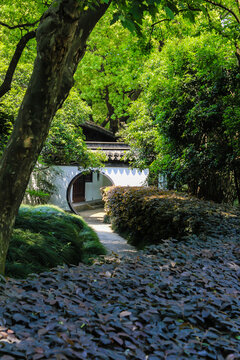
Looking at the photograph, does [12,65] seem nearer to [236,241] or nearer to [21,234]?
[21,234]

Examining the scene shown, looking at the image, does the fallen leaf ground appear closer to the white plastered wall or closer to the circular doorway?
the white plastered wall

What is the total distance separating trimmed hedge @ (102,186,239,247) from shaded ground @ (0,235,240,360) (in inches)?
71.8

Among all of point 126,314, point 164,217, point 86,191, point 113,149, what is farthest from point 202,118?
point 86,191

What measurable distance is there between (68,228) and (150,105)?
8.16 metres

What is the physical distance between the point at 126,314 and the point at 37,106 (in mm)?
2273

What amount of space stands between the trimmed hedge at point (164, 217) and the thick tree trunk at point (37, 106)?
2.10 m

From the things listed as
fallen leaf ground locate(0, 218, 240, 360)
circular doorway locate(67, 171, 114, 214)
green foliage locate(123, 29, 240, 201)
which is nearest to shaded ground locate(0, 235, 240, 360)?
fallen leaf ground locate(0, 218, 240, 360)

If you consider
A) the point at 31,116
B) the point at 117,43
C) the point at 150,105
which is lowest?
the point at 31,116

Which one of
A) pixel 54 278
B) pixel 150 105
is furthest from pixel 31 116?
pixel 150 105

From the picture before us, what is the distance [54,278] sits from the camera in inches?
106

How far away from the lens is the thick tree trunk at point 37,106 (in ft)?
10.9

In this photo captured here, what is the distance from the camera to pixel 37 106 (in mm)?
3408

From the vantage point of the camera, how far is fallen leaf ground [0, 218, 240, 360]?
5.14 ft

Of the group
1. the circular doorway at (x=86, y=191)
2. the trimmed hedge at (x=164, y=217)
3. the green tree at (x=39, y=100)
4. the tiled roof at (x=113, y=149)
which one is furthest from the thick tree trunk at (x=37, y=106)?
the circular doorway at (x=86, y=191)
